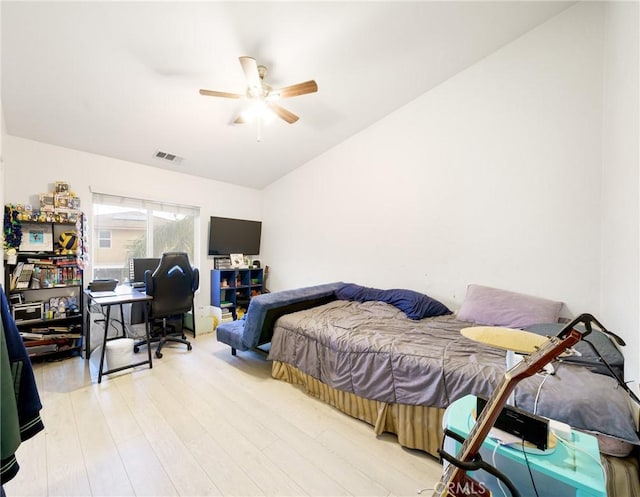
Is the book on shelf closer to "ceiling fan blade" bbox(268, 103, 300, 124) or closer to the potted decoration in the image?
the potted decoration

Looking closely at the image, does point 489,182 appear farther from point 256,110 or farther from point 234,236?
point 234,236

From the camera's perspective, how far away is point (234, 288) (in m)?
4.41

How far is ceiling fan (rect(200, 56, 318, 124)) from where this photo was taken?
2027 mm

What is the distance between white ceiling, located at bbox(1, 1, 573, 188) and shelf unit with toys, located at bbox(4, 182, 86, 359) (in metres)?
0.91

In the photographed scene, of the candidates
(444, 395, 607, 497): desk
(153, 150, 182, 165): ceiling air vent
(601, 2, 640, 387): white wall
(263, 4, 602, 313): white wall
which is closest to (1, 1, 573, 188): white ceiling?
(153, 150, 182, 165): ceiling air vent

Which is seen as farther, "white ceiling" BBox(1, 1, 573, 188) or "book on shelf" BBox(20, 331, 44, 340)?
"book on shelf" BBox(20, 331, 44, 340)

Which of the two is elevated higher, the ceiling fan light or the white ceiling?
the white ceiling

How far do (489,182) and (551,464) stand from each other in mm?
2469

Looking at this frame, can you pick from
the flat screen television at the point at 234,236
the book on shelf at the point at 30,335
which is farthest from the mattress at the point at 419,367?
the book on shelf at the point at 30,335

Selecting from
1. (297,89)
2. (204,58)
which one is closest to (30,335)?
(204,58)

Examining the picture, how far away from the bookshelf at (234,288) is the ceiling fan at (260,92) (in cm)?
256

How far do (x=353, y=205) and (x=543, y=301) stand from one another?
7.70 feet

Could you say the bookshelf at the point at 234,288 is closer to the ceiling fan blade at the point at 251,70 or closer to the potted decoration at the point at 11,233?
the potted decoration at the point at 11,233

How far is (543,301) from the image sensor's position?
232 cm
